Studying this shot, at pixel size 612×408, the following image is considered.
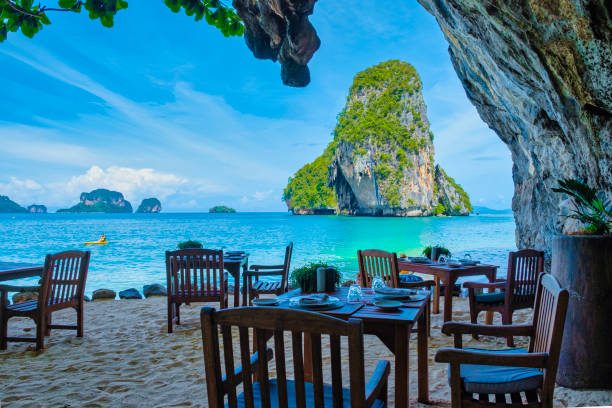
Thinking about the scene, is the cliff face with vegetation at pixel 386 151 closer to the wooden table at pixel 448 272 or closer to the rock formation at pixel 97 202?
the wooden table at pixel 448 272

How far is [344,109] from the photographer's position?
183 ft

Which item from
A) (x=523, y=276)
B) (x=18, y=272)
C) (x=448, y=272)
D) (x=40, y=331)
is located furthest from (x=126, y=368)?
(x=523, y=276)

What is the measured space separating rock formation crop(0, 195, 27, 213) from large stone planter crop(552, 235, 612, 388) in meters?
109

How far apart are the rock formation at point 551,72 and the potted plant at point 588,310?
152cm

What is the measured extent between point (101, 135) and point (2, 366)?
232 feet

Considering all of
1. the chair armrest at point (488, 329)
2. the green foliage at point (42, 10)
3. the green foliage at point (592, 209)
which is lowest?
the chair armrest at point (488, 329)

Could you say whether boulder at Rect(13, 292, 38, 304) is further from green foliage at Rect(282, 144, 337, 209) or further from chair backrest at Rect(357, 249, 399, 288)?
green foliage at Rect(282, 144, 337, 209)

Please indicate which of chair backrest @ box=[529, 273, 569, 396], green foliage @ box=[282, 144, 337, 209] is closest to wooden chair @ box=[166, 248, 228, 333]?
chair backrest @ box=[529, 273, 569, 396]

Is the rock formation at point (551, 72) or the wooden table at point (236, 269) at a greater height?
the rock formation at point (551, 72)

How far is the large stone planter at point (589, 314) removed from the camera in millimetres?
2275

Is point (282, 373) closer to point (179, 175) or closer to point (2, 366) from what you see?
point (2, 366)

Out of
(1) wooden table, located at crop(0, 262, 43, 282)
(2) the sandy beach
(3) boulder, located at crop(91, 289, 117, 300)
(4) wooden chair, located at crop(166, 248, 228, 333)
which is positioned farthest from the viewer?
(3) boulder, located at crop(91, 289, 117, 300)

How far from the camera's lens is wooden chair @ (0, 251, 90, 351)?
3338mm

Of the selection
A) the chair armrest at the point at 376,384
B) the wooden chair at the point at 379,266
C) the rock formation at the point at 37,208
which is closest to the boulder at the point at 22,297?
the wooden chair at the point at 379,266
